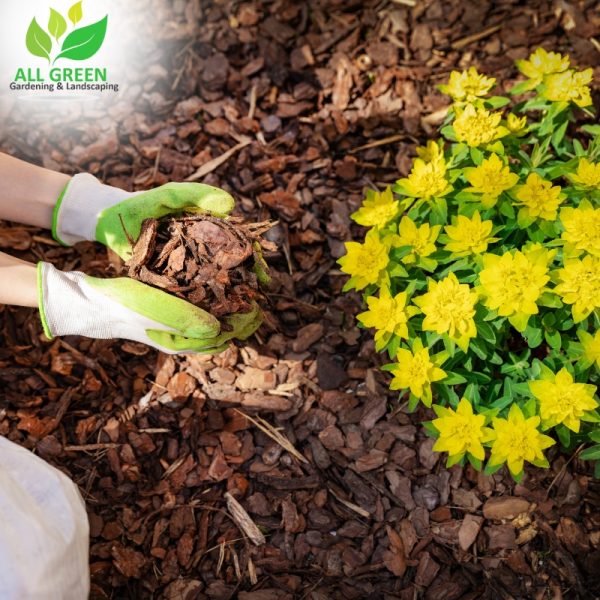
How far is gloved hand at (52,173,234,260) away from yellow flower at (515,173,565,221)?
1038mm

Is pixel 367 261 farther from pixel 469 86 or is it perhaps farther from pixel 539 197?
pixel 469 86

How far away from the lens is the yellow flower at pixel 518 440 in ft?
6.22

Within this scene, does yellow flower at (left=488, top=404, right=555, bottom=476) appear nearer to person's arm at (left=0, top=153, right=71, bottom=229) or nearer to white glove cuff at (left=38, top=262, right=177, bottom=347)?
white glove cuff at (left=38, top=262, right=177, bottom=347)

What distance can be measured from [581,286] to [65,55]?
8.17ft

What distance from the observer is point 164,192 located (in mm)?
2293

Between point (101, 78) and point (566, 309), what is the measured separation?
7.63ft

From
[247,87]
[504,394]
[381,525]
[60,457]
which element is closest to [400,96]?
[247,87]

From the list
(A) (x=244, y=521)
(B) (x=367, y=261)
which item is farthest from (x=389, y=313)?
(A) (x=244, y=521)

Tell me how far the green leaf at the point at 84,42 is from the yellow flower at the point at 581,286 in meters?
2.35

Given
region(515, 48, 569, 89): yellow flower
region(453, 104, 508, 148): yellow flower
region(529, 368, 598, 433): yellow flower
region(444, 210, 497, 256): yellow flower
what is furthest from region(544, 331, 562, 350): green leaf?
region(515, 48, 569, 89): yellow flower

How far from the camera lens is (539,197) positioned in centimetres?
202

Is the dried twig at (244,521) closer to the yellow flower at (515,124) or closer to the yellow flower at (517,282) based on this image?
the yellow flower at (517,282)

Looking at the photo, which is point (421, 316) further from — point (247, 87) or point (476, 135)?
point (247, 87)

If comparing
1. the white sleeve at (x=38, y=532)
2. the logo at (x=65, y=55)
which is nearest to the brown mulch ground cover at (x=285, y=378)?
the logo at (x=65, y=55)
